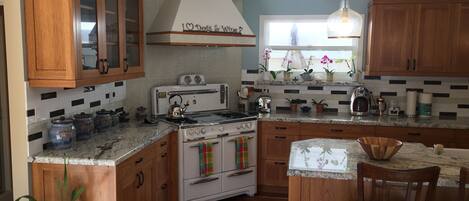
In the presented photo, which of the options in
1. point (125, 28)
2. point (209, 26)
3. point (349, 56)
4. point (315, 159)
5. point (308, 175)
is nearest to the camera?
point (308, 175)

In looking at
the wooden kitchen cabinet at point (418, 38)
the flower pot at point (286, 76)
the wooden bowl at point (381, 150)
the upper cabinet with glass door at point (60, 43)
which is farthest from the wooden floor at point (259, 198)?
the upper cabinet with glass door at point (60, 43)

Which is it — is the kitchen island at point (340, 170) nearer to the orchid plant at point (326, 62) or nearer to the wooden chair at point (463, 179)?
the wooden chair at point (463, 179)

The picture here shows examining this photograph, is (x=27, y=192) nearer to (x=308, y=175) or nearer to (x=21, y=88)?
(x=21, y=88)

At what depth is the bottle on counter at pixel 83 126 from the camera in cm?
310

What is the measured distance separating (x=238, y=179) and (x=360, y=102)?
162 cm

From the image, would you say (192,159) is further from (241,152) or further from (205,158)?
(241,152)

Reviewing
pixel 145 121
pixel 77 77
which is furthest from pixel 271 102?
pixel 77 77

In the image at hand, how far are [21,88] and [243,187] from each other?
2479 mm

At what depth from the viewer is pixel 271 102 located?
5074 mm

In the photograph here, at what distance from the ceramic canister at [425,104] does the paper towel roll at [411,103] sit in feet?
0.20

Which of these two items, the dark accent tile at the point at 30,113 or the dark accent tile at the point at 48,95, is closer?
the dark accent tile at the point at 30,113

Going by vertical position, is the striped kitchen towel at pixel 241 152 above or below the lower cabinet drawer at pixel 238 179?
above

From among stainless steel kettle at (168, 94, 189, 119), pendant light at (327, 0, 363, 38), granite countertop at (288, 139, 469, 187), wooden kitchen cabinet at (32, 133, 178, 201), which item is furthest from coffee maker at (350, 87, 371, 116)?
wooden kitchen cabinet at (32, 133, 178, 201)

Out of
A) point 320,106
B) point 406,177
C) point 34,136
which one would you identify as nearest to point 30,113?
point 34,136
